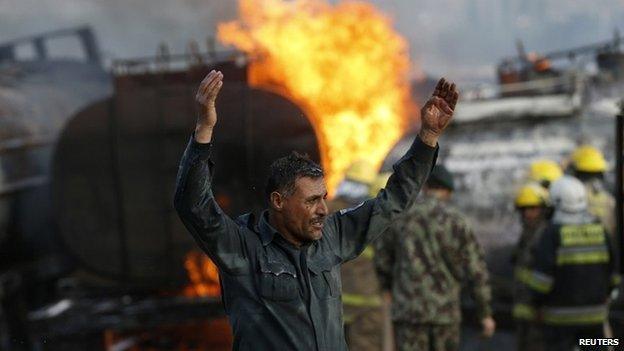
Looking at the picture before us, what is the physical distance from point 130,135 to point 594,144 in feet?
17.1

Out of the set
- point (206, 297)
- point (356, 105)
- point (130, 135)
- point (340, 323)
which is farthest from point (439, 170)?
point (356, 105)

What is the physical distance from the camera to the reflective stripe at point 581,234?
5914mm

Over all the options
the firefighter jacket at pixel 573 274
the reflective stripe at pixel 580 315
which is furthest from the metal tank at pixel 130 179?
the reflective stripe at pixel 580 315

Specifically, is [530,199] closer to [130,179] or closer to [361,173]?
[361,173]

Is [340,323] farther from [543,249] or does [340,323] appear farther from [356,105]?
[356,105]

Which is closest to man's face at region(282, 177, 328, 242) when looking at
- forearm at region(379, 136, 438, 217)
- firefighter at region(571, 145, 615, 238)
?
forearm at region(379, 136, 438, 217)

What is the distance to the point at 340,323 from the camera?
294 cm

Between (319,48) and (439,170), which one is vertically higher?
(319,48)

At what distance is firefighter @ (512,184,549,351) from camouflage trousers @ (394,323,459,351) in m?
1.00

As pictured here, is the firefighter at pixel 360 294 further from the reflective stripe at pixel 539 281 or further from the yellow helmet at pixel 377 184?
the reflective stripe at pixel 539 281

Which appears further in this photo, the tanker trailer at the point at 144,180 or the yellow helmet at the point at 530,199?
the tanker trailer at the point at 144,180

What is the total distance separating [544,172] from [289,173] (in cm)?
606

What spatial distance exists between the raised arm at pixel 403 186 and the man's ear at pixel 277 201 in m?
0.31

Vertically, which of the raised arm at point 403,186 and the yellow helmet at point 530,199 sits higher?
the raised arm at point 403,186
